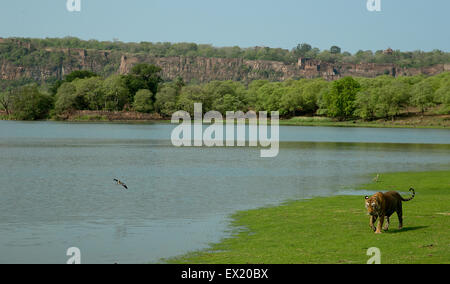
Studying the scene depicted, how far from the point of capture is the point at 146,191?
34656 millimetres

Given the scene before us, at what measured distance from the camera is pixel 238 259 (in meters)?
17.1

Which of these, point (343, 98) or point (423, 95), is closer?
point (423, 95)

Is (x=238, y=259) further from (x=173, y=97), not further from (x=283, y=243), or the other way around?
(x=173, y=97)

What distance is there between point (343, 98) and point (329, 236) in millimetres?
160887

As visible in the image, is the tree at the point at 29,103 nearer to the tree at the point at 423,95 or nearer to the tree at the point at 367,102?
the tree at the point at 367,102

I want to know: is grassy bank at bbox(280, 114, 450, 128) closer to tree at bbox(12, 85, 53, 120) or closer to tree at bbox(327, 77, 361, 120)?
tree at bbox(327, 77, 361, 120)

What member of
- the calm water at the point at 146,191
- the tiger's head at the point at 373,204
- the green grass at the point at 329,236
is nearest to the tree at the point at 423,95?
the calm water at the point at 146,191

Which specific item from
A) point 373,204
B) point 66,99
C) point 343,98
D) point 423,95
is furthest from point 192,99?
point 373,204

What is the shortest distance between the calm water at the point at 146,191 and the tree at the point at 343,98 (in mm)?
109754

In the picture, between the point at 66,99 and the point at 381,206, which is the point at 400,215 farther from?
the point at 66,99

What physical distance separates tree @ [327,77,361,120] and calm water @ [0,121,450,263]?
360 feet

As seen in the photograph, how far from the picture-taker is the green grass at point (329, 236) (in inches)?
663

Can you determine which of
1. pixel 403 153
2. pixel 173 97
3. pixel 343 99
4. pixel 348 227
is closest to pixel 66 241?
pixel 348 227
